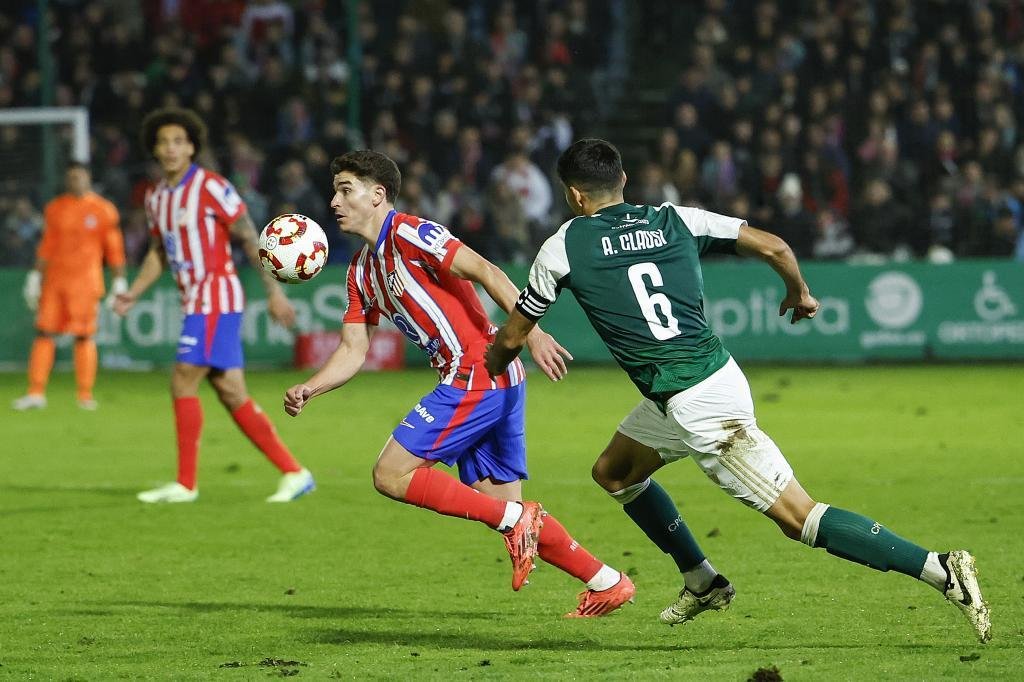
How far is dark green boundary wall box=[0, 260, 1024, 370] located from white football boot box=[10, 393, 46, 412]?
363 centimetres

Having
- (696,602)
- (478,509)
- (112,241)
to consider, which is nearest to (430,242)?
(478,509)

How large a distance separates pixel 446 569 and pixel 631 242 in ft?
7.77

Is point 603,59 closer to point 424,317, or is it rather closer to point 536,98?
point 536,98

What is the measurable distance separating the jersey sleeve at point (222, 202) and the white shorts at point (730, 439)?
4.43 meters

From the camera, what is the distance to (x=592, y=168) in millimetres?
5605

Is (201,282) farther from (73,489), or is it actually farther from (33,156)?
(33,156)

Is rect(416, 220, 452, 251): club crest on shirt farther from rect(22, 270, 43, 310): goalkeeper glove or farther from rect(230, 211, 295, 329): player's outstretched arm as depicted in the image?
rect(22, 270, 43, 310): goalkeeper glove

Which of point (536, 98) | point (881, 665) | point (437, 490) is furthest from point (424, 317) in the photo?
point (536, 98)

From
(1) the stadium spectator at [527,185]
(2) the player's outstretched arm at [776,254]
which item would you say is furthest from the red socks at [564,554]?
(1) the stadium spectator at [527,185]

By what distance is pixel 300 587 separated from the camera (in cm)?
703

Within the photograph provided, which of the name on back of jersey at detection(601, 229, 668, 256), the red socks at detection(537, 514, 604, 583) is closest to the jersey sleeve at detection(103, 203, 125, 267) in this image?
the red socks at detection(537, 514, 604, 583)

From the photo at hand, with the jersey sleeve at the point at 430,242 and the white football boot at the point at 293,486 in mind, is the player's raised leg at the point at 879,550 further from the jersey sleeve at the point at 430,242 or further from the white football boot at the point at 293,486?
the white football boot at the point at 293,486

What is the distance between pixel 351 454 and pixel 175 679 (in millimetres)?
6455

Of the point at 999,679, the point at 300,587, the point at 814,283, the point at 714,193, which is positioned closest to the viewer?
the point at 999,679
